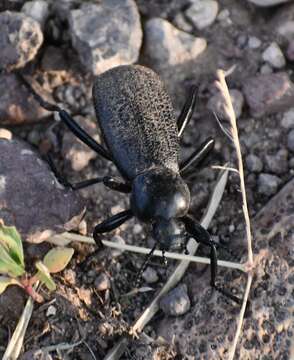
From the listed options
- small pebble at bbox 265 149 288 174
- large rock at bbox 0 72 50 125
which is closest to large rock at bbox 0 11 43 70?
large rock at bbox 0 72 50 125

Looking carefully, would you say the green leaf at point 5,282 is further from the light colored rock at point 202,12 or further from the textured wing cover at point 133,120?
the light colored rock at point 202,12

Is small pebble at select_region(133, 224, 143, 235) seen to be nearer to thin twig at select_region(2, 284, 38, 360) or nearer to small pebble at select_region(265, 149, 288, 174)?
thin twig at select_region(2, 284, 38, 360)

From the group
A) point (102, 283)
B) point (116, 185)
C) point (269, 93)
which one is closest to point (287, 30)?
point (269, 93)

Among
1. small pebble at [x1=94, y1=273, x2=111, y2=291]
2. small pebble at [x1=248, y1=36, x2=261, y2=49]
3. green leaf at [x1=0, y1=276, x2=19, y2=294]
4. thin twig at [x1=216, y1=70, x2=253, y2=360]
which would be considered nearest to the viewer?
thin twig at [x1=216, y1=70, x2=253, y2=360]

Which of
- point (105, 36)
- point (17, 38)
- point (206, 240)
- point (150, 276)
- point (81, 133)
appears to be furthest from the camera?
point (105, 36)

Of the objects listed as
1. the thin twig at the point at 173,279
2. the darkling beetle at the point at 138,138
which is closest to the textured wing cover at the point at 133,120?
the darkling beetle at the point at 138,138

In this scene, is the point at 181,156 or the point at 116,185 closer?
the point at 116,185

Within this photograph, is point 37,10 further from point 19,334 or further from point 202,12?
point 19,334
